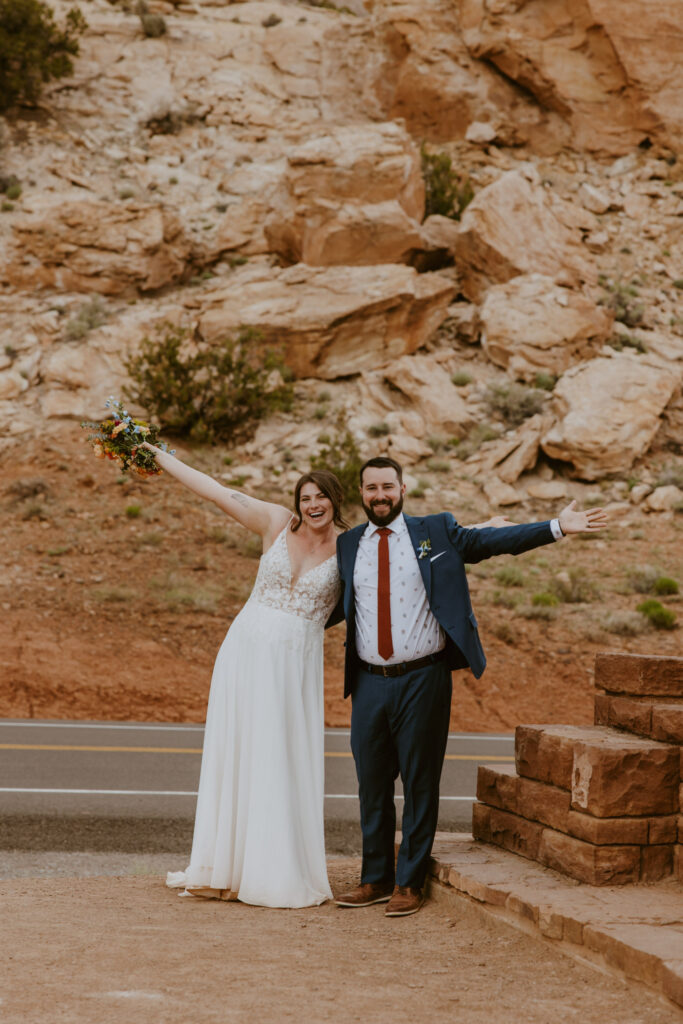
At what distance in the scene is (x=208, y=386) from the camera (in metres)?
25.0

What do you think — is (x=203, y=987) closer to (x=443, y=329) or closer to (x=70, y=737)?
(x=70, y=737)

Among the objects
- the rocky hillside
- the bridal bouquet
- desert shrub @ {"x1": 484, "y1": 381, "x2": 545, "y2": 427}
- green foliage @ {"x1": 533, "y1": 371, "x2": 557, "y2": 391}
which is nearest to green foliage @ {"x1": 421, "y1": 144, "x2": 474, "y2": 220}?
the rocky hillside

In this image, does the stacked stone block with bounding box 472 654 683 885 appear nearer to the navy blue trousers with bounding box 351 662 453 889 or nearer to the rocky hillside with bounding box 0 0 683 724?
the navy blue trousers with bounding box 351 662 453 889

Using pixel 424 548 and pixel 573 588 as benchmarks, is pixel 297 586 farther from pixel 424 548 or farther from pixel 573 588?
pixel 573 588

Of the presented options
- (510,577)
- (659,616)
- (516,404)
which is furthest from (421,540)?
(516,404)

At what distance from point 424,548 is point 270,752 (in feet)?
4.49

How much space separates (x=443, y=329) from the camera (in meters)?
28.3

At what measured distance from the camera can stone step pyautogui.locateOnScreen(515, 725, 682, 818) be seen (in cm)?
494

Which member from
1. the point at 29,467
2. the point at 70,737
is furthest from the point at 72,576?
the point at 70,737

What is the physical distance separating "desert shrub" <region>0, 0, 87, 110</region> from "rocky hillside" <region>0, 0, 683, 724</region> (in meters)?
0.75

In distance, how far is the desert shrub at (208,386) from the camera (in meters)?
24.6

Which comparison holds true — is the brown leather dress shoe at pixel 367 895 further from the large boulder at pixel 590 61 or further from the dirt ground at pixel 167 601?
the large boulder at pixel 590 61

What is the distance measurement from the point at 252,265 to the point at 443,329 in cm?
613

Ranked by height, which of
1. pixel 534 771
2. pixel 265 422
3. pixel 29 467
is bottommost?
pixel 534 771
